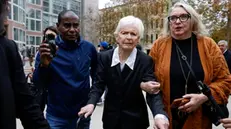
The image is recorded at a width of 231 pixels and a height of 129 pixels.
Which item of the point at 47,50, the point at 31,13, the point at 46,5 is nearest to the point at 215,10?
the point at 47,50

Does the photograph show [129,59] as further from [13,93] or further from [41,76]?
[13,93]

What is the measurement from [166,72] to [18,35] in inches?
1980

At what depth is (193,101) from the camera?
2320 mm

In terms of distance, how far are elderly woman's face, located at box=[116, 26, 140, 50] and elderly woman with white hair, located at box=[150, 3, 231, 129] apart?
0.74 feet

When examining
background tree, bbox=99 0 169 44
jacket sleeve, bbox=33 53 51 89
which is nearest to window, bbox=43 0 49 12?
background tree, bbox=99 0 169 44

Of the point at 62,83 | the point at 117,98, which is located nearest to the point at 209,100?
the point at 117,98

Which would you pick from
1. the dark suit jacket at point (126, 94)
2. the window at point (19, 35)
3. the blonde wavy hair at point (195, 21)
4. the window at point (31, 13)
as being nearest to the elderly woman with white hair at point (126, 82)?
the dark suit jacket at point (126, 94)

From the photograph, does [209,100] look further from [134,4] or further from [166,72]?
[134,4]

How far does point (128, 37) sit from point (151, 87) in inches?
17.8

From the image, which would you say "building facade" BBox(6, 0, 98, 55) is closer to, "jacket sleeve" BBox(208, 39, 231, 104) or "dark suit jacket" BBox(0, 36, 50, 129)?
"jacket sleeve" BBox(208, 39, 231, 104)

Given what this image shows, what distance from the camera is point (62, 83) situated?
9.70 feet

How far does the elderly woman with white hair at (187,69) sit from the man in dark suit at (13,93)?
3.58ft

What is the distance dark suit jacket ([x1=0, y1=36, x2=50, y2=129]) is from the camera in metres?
1.60

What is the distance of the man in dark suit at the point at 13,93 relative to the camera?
1.60 m
